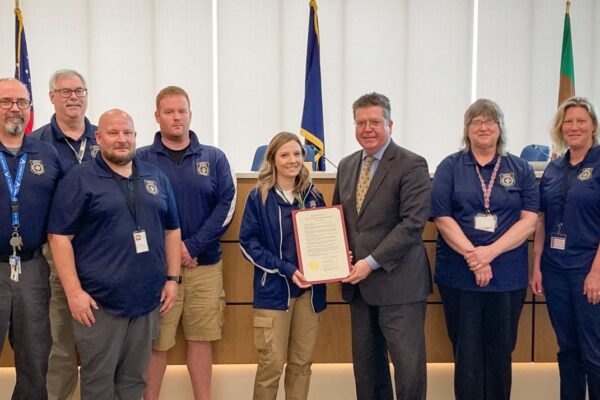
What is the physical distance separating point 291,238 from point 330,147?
381 cm

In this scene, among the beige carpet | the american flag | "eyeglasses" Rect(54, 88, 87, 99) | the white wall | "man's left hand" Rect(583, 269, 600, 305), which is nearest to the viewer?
"man's left hand" Rect(583, 269, 600, 305)

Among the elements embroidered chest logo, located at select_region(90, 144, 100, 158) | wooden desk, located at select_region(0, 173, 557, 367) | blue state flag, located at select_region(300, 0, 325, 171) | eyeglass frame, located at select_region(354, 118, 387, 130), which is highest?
blue state flag, located at select_region(300, 0, 325, 171)

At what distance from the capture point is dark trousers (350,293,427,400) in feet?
8.09

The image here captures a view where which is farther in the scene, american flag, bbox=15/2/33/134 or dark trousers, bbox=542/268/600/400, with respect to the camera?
american flag, bbox=15/2/33/134

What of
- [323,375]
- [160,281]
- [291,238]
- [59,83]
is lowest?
[323,375]

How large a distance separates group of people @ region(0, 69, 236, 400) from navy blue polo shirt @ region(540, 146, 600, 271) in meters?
1.83

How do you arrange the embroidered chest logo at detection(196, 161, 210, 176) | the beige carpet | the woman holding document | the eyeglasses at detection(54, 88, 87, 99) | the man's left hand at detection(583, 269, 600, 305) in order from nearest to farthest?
the man's left hand at detection(583, 269, 600, 305)
the woman holding document
the eyeglasses at detection(54, 88, 87, 99)
the embroidered chest logo at detection(196, 161, 210, 176)
the beige carpet

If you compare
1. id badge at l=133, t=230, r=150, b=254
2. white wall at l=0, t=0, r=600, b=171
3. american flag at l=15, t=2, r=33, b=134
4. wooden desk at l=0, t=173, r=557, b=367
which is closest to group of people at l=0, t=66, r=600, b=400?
id badge at l=133, t=230, r=150, b=254

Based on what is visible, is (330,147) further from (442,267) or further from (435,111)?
(442,267)

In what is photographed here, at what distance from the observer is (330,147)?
20.6 ft

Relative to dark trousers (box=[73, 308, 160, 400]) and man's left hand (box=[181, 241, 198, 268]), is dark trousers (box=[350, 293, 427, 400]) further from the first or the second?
dark trousers (box=[73, 308, 160, 400])

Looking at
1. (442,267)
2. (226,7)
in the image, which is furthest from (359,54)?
(442,267)

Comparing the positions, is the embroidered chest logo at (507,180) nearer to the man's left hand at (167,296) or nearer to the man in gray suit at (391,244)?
the man in gray suit at (391,244)

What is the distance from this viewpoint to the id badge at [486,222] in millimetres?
2533
